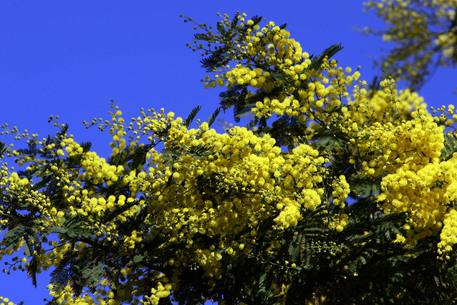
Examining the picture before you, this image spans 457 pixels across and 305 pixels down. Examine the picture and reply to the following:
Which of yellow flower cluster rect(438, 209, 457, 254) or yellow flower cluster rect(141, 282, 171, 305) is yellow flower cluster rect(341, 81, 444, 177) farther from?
yellow flower cluster rect(141, 282, 171, 305)

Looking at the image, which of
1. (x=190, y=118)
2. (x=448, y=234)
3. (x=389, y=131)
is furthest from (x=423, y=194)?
(x=190, y=118)

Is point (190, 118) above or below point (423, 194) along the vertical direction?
above

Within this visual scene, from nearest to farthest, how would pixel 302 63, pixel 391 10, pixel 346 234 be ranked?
pixel 391 10, pixel 346 234, pixel 302 63

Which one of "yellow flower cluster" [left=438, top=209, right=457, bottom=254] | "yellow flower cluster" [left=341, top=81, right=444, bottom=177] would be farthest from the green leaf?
"yellow flower cluster" [left=438, top=209, right=457, bottom=254]

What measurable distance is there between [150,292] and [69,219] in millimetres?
1759

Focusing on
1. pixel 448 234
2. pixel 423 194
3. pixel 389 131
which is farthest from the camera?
pixel 389 131

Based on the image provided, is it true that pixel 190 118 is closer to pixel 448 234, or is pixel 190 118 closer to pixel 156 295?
pixel 156 295

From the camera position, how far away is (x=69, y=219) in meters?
9.93

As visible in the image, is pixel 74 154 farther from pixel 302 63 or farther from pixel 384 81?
pixel 384 81

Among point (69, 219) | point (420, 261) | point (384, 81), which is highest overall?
point (384, 81)

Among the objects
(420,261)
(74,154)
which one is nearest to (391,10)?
(420,261)

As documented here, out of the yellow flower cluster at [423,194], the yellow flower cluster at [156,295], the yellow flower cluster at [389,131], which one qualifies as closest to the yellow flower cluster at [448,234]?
the yellow flower cluster at [423,194]

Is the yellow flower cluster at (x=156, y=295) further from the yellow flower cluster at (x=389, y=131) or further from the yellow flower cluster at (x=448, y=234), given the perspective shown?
the yellow flower cluster at (x=448, y=234)

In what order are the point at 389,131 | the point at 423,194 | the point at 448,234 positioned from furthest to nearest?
1. the point at 389,131
2. the point at 423,194
3. the point at 448,234
